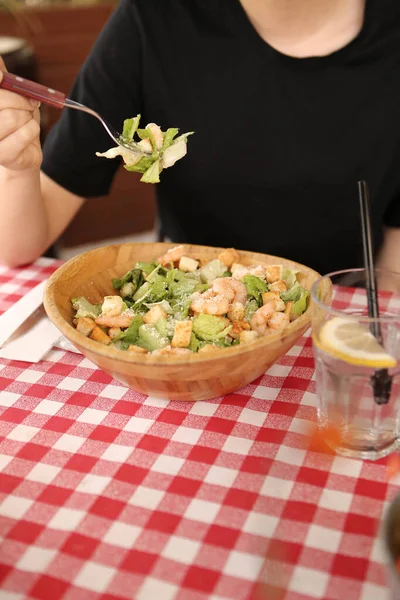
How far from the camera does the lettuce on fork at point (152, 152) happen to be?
125 cm

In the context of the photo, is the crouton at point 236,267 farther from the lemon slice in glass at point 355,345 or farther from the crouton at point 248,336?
the lemon slice in glass at point 355,345

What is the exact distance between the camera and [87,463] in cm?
92

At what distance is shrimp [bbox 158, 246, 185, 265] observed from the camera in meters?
1.28

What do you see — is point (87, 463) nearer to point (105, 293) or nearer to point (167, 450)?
point (167, 450)

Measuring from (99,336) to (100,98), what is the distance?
87 centimetres

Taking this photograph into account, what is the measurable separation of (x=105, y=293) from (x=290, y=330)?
46cm

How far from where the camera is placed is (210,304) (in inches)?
42.0

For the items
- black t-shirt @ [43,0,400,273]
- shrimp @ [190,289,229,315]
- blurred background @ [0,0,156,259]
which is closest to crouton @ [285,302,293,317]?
shrimp @ [190,289,229,315]

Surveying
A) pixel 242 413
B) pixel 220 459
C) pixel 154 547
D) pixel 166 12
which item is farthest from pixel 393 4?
pixel 154 547

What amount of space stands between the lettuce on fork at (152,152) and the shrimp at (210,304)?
0.27 meters

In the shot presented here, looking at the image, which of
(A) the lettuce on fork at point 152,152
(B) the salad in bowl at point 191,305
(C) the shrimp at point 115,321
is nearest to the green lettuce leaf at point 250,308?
(B) the salad in bowl at point 191,305

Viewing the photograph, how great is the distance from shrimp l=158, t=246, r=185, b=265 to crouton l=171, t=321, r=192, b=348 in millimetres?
286

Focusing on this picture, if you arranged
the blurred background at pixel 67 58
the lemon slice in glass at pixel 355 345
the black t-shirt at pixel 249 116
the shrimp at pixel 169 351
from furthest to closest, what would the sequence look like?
the blurred background at pixel 67 58
the black t-shirt at pixel 249 116
the shrimp at pixel 169 351
the lemon slice in glass at pixel 355 345

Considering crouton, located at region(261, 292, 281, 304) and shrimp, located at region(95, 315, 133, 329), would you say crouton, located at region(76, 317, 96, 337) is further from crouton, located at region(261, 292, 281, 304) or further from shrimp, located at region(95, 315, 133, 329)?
crouton, located at region(261, 292, 281, 304)
